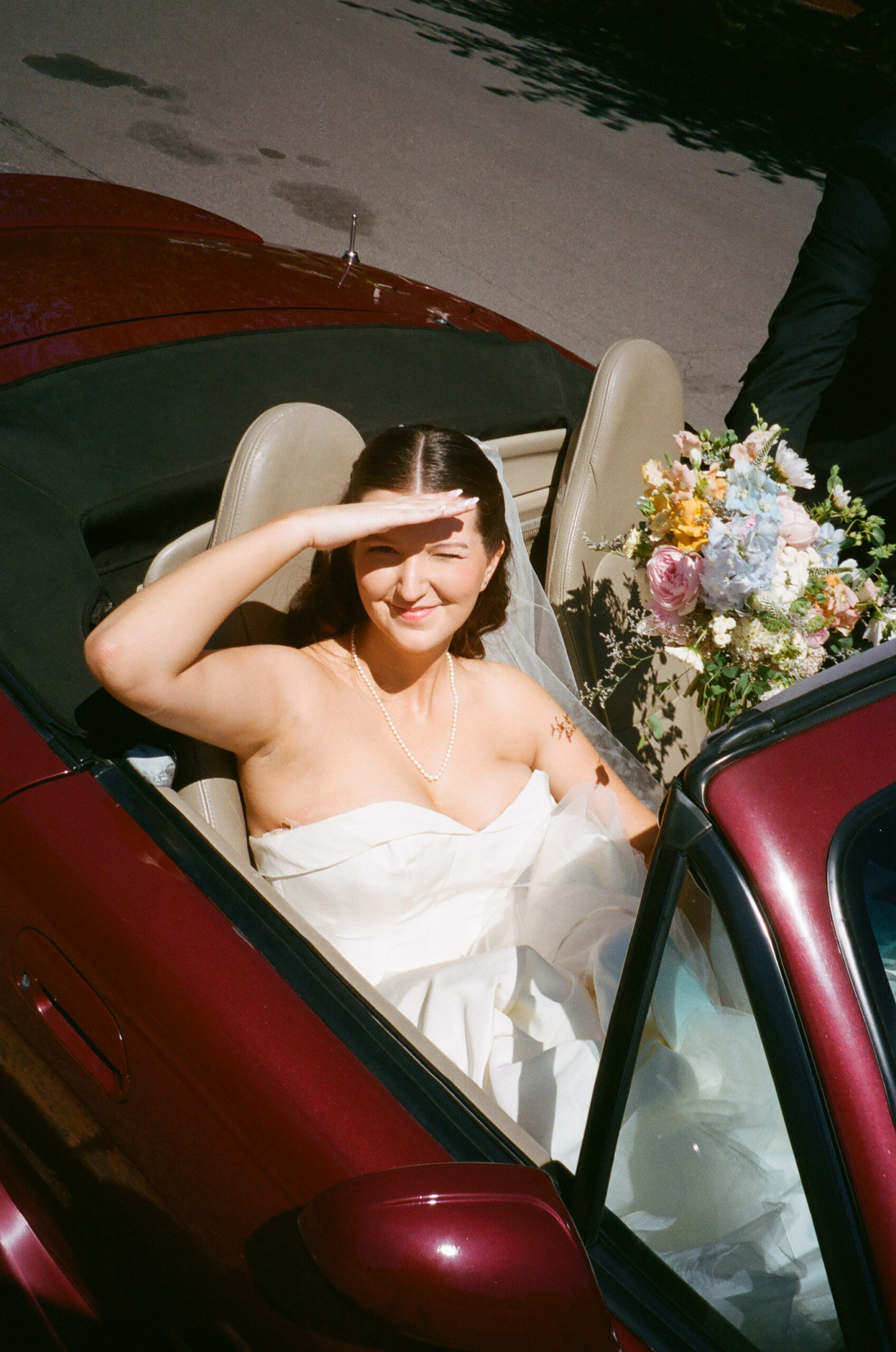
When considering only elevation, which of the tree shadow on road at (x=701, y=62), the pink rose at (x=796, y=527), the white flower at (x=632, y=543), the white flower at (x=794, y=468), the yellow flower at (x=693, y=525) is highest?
the tree shadow on road at (x=701, y=62)

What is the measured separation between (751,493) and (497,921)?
1.01 metres

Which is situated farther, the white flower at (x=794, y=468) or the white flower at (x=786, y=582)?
the white flower at (x=794, y=468)

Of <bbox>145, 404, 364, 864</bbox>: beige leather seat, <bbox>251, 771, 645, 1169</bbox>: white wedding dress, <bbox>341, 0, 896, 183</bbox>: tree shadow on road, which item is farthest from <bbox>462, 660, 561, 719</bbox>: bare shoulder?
<bbox>341, 0, 896, 183</bbox>: tree shadow on road

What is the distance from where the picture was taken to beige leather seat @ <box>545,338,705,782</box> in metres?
2.50

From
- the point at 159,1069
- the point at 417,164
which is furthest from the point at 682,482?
the point at 417,164

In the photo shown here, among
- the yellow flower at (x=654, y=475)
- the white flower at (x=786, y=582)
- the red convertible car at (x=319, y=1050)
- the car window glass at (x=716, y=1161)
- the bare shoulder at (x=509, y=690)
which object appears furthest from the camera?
the bare shoulder at (x=509, y=690)

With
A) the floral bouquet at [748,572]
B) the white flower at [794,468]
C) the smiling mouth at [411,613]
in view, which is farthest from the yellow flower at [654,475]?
the smiling mouth at [411,613]

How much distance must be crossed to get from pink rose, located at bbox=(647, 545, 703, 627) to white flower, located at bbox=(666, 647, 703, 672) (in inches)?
2.4

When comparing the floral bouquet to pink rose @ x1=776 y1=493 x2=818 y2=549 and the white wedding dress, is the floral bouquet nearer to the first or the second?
pink rose @ x1=776 y1=493 x2=818 y2=549

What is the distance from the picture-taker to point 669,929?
1068 mm

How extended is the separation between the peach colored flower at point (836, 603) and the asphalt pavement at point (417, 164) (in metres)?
3.79

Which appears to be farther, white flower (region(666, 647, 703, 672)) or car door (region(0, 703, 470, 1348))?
white flower (region(666, 647, 703, 672))

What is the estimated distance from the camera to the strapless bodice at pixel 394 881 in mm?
1888

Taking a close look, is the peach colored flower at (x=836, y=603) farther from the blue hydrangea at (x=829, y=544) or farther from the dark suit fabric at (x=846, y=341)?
the dark suit fabric at (x=846, y=341)
